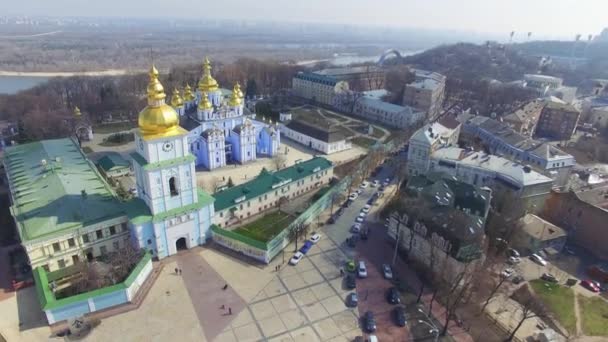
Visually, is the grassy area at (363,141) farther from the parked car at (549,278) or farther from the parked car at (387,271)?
the parked car at (549,278)

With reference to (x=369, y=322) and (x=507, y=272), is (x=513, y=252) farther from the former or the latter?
(x=369, y=322)

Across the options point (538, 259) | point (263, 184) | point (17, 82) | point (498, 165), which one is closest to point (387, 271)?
point (538, 259)

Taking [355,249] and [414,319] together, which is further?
[355,249]

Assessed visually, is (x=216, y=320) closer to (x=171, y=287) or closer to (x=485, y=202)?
(x=171, y=287)

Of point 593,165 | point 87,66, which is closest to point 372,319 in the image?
point 593,165

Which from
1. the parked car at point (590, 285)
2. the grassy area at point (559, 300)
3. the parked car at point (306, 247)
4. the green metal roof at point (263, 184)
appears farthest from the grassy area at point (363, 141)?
the parked car at point (590, 285)

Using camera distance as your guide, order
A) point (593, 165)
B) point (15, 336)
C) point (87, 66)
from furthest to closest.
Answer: point (87, 66), point (593, 165), point (15, 336)
